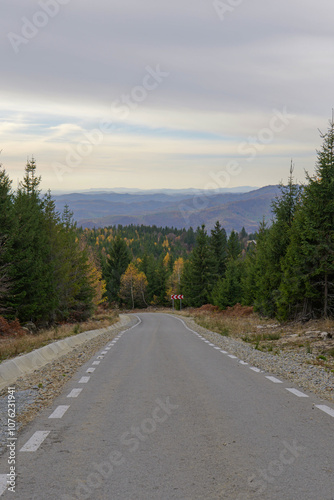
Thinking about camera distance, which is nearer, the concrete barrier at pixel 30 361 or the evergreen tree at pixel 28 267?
the concrete barrier at pixel 30 361

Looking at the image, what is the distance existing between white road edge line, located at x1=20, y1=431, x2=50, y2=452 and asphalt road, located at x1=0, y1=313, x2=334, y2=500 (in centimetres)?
1

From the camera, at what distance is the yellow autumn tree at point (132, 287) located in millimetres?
110438

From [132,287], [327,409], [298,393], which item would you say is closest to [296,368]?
[298,393]

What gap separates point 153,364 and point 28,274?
739 inches

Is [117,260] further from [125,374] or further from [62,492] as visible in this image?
[62,492]

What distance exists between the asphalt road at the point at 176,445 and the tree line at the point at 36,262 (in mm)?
18128

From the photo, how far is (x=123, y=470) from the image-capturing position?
487 centimetres

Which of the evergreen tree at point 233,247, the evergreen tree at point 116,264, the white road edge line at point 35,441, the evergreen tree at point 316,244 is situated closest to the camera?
the white road edge line at point 35,441

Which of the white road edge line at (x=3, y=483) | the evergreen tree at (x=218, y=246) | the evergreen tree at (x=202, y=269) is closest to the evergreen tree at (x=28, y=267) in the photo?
the white road edge line at (x=3, y=483)

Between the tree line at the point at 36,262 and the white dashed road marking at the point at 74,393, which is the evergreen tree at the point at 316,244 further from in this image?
the white dashed road marking at the point at 74,393

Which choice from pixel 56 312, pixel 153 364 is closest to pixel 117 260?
pixel 56 312

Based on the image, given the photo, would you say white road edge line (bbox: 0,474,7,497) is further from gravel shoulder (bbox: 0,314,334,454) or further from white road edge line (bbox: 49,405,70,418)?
white road edge line (bbox: 49,405,70,418)

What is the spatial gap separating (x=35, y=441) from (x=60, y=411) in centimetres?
162

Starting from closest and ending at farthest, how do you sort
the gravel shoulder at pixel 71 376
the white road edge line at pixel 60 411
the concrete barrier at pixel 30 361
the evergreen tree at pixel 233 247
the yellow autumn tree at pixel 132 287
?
1. the white road edge line at pixel 60 411
2. the gravel shoulder at pixel 71 376
3. the concrete barrier at pixel 30 361
4. the evergreen tree at pixel 233 247
5. the yellow autumn tree at pixel 132 287
